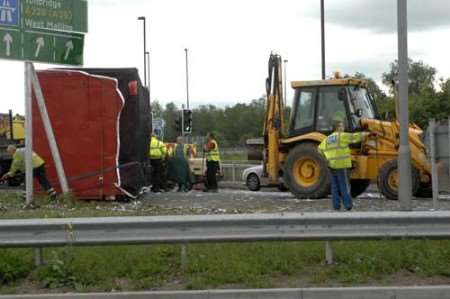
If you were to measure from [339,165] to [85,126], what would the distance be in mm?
5590

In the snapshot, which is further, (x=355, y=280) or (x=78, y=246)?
(x=78, y=246)

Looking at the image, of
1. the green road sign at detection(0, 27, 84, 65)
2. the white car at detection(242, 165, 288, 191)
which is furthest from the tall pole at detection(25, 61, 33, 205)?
the white car at detection(242, 165, 288, 191)

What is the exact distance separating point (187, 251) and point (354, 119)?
9.00 metres

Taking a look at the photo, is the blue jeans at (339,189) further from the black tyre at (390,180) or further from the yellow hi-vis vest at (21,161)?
the yellow hi-vis vest at (21,161)

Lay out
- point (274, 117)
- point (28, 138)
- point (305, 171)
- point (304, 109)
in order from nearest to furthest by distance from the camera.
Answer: point (28, 138) < point (305, 171) < point (304, 109) < point (274, 117)

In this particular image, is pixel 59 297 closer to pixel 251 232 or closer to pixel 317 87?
pixel 251 232

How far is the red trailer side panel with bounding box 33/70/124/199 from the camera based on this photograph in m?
16.0

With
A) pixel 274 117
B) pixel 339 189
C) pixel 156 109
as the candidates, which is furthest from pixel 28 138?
pixel 156 109

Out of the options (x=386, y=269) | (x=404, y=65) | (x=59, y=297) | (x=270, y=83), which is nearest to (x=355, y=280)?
(x=386, y=269)

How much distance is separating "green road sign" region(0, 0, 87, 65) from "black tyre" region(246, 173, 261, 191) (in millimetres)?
9953

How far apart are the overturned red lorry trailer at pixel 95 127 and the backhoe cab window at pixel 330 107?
168 inches

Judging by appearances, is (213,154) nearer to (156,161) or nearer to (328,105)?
(156,161)

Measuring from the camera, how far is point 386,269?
26.3ft

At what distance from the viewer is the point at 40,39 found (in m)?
15.0
